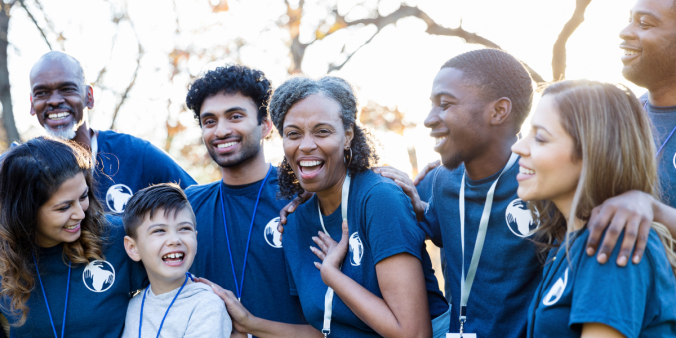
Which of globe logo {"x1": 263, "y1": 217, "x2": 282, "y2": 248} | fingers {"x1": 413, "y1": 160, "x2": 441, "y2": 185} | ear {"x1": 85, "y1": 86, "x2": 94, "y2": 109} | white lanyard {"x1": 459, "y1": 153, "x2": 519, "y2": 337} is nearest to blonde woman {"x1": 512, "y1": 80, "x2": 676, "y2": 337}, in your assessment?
white lanyard {"x1": 459, "y1": 153, "x2": 519, "y2": 337}

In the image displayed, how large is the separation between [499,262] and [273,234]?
1685 millimetres

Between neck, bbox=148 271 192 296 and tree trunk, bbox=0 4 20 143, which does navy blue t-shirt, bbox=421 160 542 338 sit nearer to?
neck, bbox=148 271 192 296

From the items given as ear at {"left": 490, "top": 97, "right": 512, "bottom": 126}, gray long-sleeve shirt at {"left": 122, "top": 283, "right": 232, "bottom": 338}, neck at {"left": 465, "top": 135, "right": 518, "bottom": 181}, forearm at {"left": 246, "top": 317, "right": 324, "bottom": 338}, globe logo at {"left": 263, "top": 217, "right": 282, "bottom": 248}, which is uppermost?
ear at {"left": 490, "top": 97, "right": 512, "bottom": 126}

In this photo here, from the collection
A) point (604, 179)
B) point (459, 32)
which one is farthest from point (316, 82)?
point (459, 32)

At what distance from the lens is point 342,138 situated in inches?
136

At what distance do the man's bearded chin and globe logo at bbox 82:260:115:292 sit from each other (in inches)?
58.5

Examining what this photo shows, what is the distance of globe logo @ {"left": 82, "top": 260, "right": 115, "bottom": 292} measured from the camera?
134 inches

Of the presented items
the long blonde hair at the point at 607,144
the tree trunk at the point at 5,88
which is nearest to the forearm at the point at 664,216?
the long blonde hair at the point at 607,144

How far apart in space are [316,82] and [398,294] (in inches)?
56.5

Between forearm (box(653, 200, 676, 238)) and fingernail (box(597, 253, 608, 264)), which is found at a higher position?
forearm (box(653, 200, 676, 238))

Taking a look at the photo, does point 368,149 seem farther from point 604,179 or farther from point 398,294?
point 604,179

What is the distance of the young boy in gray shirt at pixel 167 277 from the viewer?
334 cm

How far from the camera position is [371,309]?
116 inches

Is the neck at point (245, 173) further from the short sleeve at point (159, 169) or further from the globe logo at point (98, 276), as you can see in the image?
the globe logo at point (98, 276)
